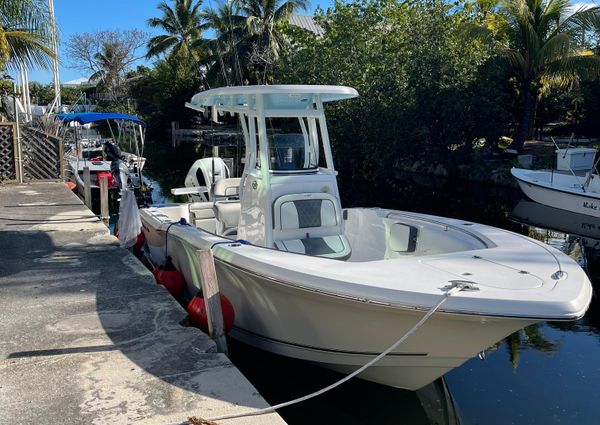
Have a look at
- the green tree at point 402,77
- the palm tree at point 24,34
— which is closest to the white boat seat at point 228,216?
the palm tree at point 24,34

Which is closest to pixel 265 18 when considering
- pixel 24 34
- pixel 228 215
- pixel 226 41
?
pixel 226 41

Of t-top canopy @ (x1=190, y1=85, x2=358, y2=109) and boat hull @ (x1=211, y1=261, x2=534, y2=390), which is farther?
t-top canopy @ (x1=190, y1=85, x2=358, y2=109)

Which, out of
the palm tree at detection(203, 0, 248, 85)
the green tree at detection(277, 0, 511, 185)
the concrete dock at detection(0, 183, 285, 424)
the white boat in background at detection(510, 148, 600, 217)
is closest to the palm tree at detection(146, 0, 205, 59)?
the palm tree at detection(203, 0, 248, 85)

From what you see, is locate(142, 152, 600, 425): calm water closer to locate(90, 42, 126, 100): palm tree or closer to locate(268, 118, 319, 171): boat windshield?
locate(268, 118, 319, 171): boat windshield

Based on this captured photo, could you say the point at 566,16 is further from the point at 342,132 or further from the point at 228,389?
the point at 228,389

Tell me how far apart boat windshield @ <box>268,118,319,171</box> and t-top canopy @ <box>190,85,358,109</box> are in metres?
0.34

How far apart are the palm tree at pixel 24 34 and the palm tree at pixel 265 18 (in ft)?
67.6

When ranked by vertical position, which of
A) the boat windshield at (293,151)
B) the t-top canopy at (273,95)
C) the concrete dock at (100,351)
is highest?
the t-top canopy at (273,95)

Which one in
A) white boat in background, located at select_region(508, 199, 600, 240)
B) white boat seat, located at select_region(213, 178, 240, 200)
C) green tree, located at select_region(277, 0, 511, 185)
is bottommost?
white boat in background, located at select_region(508, 199, 600, 240)

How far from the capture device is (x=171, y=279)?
6832mm

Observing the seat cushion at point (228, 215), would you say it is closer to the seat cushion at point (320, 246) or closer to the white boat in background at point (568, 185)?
the seat cushion at point (320, 246)

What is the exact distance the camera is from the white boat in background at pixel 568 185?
45.9 feet

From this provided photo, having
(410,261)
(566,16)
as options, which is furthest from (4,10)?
(566,16)

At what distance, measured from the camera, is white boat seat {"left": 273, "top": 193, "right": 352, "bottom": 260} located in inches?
239
